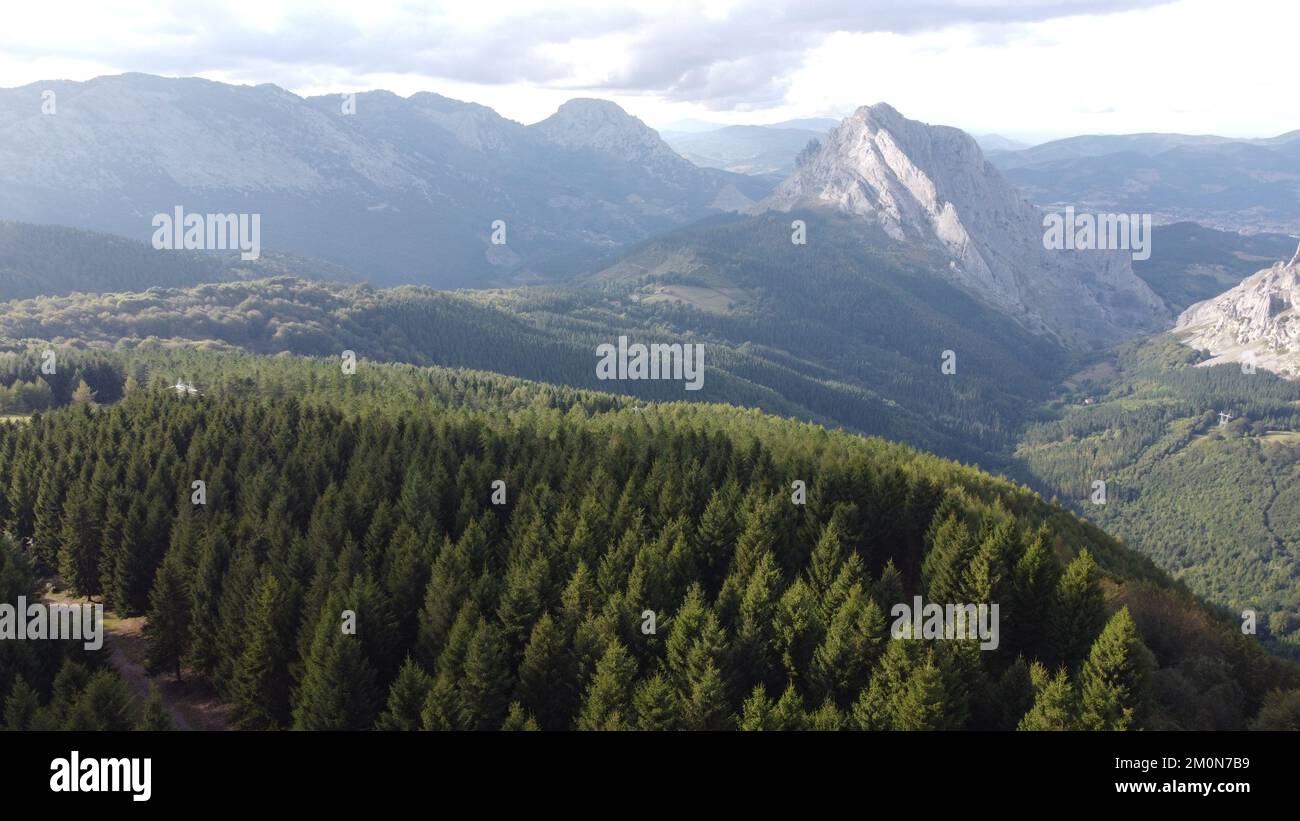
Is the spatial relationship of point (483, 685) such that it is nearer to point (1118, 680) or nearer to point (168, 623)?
point (168, 623)

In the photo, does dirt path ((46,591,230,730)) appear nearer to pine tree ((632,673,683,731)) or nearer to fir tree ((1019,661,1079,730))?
pine tree ((632,673,683,731))

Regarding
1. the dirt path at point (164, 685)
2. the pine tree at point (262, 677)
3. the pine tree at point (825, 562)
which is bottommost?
the dirt path at point (164, 685)

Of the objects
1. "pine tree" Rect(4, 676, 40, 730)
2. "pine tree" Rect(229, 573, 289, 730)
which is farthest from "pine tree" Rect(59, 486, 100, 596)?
"pine tree" Rect(4, 676, 40, 730)

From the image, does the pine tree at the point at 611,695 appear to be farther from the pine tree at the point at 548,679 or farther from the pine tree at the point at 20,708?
the pine tree at the point at 20,708

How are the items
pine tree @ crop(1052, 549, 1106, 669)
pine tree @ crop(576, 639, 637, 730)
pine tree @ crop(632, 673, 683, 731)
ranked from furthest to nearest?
pine tree @ crop(1052, 549, 1106, 669)
pine tree @ crop(576, 639, 637, 730)
pine tree @ crop(632, 673, 683, 731)

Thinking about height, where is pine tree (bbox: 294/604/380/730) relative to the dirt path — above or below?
above

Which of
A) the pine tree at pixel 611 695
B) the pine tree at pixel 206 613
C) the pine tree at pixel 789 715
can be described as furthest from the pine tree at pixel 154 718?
the pine tree at pixel 789 715
